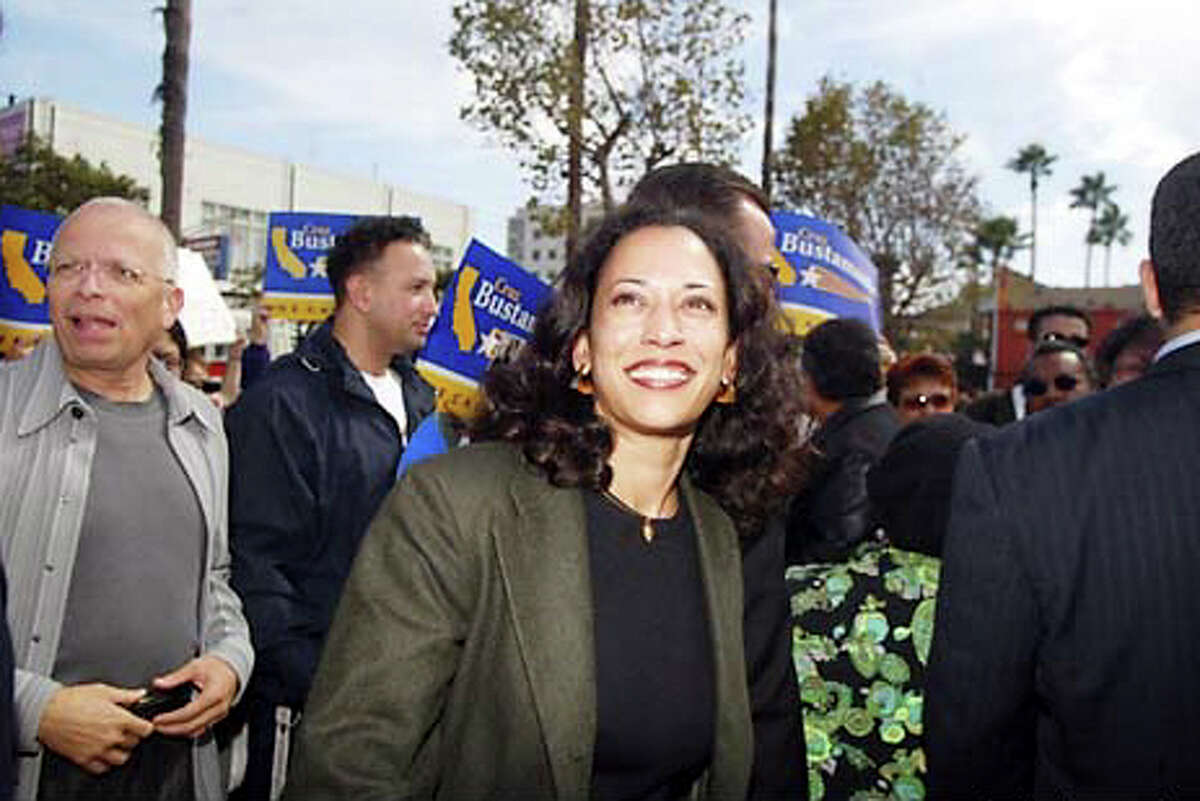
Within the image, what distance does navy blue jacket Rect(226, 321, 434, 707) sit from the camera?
3.21 metres

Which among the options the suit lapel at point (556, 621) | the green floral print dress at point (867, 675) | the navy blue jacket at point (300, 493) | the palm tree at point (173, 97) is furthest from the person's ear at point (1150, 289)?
the palm tree at point (173, 97)

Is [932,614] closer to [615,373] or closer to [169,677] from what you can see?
[615,373]

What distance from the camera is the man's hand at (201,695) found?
2.67 metres

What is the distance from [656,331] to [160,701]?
158 cm

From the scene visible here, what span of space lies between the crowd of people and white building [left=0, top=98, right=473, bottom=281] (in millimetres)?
36709

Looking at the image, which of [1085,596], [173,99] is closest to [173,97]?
[173,99]

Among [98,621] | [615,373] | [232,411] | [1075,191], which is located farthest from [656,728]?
[1075,191]

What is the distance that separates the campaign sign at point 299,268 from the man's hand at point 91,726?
3.49 metres

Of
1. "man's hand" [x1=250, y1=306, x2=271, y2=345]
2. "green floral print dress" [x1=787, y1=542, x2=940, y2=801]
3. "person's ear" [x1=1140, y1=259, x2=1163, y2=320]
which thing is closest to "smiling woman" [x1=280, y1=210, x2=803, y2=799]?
"green floral print dress" [x1=787, y1=542, x2=940, y2=801]

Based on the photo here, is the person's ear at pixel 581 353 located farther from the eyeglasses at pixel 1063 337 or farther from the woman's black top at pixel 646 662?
the eyeglasses at pixel 1063 337

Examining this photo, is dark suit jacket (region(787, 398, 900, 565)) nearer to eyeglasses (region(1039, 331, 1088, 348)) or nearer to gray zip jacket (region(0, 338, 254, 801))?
gray zip jacket (region(0, 338, 254, 801))

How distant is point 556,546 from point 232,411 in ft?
6.37

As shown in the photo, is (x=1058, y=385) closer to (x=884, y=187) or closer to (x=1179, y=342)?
(x=1179, y=342)

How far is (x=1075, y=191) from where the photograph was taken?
316ft
